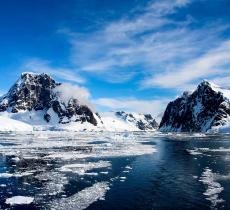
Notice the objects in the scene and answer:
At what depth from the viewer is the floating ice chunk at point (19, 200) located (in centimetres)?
2740

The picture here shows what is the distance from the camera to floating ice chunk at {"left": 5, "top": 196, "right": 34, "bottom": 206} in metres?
27.4

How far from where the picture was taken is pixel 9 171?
1686 inches

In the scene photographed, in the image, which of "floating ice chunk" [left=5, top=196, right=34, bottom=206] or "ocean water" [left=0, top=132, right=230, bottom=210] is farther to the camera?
"ocean water" [left=0, top=132, right=230, bottom=210]

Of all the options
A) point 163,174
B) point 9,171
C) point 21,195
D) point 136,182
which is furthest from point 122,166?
point 21,195

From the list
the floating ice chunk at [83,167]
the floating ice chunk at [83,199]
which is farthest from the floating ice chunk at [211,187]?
the floating ice chunk at [83,167]

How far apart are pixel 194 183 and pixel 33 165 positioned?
882 inches

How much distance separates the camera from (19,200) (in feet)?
92.6

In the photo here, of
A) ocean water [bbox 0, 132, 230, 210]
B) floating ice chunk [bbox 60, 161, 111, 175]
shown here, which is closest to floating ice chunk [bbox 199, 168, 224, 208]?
ocean water [bbox 0, 132, 230, 210]

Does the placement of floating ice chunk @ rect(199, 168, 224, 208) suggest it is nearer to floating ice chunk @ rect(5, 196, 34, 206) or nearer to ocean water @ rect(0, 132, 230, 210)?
ocean water @ rect(0, 132, 230, 210)

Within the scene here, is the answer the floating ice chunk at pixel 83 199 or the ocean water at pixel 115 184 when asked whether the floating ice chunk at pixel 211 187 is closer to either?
the ocean water at pixel 115 184

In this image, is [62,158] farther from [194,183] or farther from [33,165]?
[194,183]

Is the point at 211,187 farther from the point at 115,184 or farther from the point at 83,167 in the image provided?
the point at 83,167

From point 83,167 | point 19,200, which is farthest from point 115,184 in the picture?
point 83,167

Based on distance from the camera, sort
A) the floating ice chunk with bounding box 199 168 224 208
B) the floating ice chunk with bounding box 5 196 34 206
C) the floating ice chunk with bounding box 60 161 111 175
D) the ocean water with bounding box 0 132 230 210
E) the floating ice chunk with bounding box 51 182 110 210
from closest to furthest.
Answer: the floating ice chunk with bounding box 51 182 110 210 < the floating ice chunk with bounding box 5 196 34 206 < the ocean water with bounding box 0 132 230 210 < the floating ice chunk with bounding box 199 168 224 208 < the floating ice chunk with bounding box 60 161 111 175
